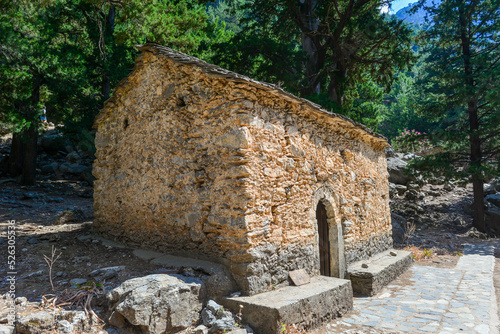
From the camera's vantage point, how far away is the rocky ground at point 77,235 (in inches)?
159

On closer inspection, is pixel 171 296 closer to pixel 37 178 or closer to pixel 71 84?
pixel 71 84

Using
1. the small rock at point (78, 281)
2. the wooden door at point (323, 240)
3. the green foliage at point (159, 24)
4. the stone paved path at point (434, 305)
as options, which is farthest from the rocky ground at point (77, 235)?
the green foliage at point (159, 24)

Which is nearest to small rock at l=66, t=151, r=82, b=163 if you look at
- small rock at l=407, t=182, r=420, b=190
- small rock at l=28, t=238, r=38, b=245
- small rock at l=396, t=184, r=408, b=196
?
small rock at l=28, t=238, r=38, b=245

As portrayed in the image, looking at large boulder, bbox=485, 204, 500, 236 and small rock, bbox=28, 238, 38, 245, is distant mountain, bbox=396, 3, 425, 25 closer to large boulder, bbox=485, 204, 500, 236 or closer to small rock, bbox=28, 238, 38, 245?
large boulder, bbox=485, 204, 500, 236

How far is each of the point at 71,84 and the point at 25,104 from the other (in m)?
1.72

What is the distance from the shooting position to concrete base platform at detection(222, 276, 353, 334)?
3707 mm

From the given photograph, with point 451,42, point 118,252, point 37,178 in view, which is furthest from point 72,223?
point 451,42

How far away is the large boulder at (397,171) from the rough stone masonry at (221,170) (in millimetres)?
11195

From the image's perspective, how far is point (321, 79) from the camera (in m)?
12.3

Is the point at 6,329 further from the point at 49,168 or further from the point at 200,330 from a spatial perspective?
the point at 49,168

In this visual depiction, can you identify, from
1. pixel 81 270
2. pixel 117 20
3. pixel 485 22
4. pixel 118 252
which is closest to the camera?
pixel 81 270

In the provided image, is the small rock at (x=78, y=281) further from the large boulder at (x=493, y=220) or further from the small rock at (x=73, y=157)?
the large boulder at (x=493, y=220)

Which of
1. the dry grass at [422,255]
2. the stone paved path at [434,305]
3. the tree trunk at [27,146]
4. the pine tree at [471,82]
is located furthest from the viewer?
the pine tree at [471,82]

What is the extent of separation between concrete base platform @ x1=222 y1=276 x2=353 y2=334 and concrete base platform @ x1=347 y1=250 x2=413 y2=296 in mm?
1421
